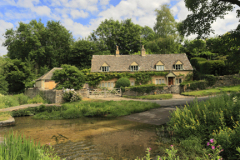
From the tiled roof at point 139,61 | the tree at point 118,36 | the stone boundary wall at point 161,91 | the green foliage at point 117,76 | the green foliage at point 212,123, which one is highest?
the tree at point 118,36

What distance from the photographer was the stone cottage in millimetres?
36312

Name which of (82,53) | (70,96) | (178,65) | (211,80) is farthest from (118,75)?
(211,80)

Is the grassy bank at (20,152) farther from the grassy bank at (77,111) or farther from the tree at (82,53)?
the tree at (82,53)

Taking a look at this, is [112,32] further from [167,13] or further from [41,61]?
[41,61]

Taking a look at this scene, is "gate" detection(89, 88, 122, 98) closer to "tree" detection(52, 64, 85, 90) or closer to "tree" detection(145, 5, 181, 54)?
"tree" detection(52, 64, 85, 90)

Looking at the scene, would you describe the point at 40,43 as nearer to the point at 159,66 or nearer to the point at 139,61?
the point at 139,61

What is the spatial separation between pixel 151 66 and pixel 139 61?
3215mm

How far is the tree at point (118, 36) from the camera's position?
5378cm

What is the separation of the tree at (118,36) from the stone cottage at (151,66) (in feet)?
50.6

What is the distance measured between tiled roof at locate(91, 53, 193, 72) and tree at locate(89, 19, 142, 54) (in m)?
14.7

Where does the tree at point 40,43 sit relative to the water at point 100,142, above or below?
above

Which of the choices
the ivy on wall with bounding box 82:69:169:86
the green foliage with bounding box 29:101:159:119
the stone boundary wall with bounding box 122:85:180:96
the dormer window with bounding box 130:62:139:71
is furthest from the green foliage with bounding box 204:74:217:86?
the green foliage with bounding box 29:101:159:119

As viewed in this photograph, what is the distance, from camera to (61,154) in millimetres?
5859

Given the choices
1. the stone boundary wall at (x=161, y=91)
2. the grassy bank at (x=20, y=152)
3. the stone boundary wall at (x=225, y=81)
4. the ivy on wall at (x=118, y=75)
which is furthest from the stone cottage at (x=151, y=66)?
the grassy bank at (x=20, y=152)
